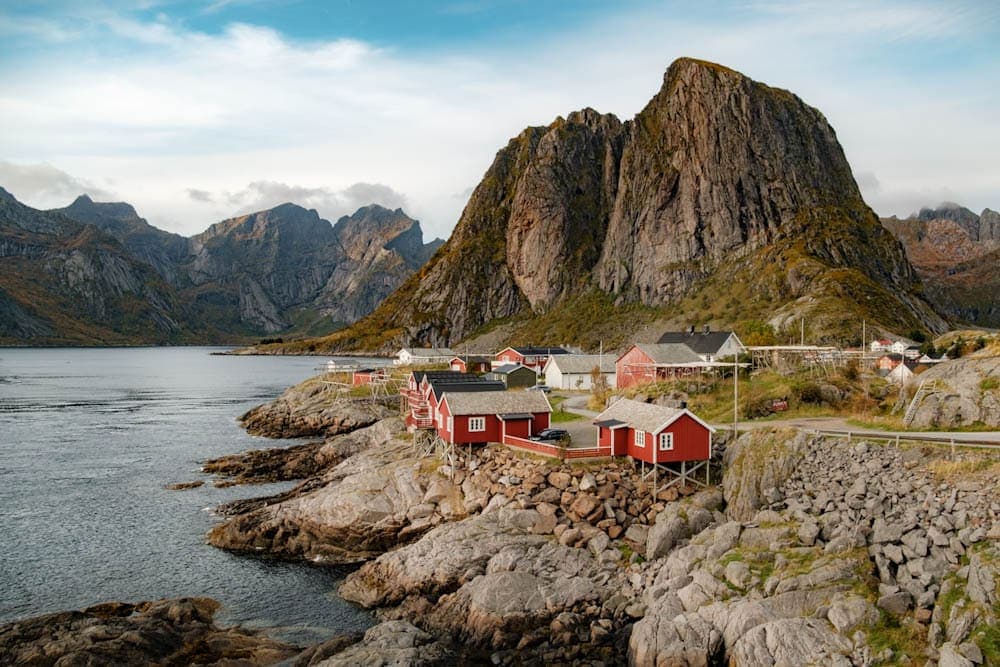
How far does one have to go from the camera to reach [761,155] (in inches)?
7790

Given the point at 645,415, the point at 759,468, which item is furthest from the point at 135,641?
the point at 759,468

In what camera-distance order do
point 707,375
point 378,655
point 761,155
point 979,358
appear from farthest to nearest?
point 761,155
point 707,375
point 979,358
point 378,655

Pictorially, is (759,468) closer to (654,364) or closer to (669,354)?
(654,364)

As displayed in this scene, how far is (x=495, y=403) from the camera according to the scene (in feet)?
Answer: 160

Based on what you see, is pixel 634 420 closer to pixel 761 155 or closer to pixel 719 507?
pixel 719 507

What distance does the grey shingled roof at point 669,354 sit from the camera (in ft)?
245

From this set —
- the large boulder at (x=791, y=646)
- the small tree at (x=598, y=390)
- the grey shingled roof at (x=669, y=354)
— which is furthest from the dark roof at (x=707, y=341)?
the large boulder at (x=791, y=646)

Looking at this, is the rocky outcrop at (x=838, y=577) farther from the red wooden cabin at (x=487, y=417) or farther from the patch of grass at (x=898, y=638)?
the red wooden cabin at (x=487, y=417)

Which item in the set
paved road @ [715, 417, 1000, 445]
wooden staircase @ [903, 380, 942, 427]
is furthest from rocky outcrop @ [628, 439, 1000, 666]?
wooden staircase @ [903, 380, 942, 427]

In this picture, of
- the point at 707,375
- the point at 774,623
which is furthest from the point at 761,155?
the point at 774,623

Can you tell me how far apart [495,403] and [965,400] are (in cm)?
2800

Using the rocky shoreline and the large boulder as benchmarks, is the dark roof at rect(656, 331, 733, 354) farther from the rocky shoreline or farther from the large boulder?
the large boulder

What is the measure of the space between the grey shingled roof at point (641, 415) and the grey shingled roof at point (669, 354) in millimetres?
30282

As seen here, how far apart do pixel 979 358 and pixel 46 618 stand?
50.9 metres
